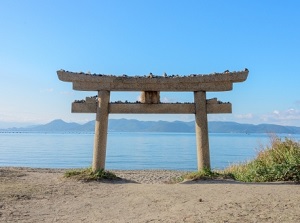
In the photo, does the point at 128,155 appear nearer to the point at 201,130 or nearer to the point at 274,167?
the point at 201,130

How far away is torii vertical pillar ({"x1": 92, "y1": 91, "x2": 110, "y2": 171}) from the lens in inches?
374

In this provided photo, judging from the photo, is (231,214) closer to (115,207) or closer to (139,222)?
(139,222)

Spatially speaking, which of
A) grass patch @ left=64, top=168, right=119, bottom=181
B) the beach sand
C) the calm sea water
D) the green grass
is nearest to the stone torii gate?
A: grass patch @ left=64, top=168, right=119, bottom=181

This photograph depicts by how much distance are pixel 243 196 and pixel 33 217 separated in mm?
3680

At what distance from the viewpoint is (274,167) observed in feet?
30.1

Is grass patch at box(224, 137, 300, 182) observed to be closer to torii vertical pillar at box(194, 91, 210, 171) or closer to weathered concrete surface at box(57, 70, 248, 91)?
torii vertical pillar at box(194, 91, 210, 171)

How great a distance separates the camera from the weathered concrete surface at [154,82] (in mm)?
9492

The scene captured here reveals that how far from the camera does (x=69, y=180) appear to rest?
354 inches

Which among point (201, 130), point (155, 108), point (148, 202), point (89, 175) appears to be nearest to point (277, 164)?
point (201, 130)

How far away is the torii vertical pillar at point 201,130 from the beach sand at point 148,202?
962 mm

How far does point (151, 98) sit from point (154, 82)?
46 centimetres

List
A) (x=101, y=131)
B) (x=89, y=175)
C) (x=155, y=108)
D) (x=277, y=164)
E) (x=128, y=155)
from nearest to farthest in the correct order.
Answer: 1. (x=89, y=175)
2. (x=277, y=164)
3. (x=101, y=131)
4. (x=155, y=108)
5. (x=128, y=155)

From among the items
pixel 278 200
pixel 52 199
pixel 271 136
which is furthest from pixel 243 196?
pixel 271 136

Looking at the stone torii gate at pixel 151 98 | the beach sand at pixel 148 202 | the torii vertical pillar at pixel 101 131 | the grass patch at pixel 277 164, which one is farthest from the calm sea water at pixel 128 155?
the torii vertical pillar at pixel 101 131
